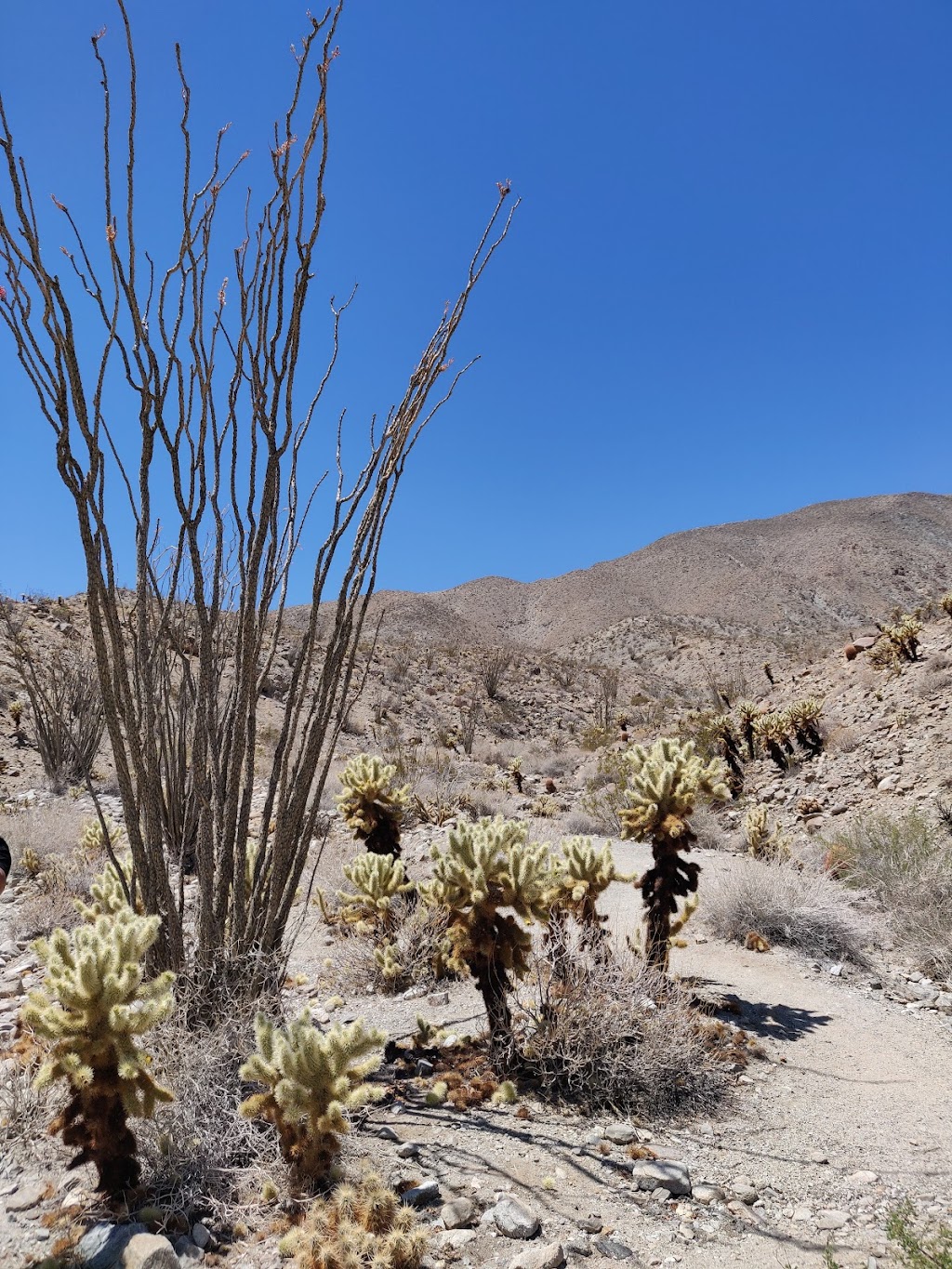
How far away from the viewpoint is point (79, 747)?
10680mm

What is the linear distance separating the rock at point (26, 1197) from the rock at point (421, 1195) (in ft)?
3.48

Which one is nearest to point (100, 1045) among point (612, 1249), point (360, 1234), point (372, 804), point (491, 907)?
point (360, 1234)

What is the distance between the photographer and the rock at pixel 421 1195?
87.0 inches

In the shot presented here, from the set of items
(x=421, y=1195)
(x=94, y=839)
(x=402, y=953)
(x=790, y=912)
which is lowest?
(x=790, y=912)

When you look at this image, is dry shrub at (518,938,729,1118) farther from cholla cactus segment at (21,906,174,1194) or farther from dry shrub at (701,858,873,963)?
dry shrub at (701,858,873,963)

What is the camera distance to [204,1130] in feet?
7.89

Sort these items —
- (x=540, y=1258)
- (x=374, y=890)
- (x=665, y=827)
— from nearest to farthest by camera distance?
(x=540, y=1258) → (x=665, y=827) → (x=374, y=890)

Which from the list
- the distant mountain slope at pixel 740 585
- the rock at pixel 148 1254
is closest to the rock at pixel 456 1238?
the rock at pixel 148 1254

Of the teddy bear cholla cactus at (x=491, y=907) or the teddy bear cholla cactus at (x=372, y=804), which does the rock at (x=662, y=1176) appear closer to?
the teddy bear cholla cactus at (x=491, y=907)

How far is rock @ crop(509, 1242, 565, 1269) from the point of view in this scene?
1.94 metres

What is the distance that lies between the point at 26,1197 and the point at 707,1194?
2.05 meters

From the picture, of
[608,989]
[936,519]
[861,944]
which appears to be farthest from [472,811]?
[936,519]

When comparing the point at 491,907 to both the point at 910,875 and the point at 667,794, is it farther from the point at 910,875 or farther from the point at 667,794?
the point at 910,875

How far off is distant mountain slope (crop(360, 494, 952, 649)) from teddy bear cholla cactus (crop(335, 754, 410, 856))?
32.0m
